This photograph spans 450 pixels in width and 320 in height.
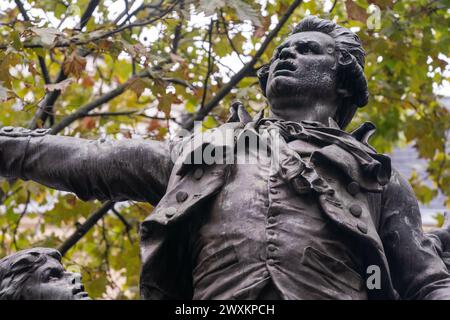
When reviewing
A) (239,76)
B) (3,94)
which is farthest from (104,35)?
(3,94)

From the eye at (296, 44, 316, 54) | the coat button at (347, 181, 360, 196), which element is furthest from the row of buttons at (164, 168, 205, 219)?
the eye at (296, 44, 316, 54)

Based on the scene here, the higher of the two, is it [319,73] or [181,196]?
[319,73]

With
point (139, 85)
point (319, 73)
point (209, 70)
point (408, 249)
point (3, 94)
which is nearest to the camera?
point (408, 249)

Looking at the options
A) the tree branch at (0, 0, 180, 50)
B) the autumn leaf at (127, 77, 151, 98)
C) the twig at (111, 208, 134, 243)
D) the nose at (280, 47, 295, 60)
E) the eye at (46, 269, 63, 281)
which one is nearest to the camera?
the eye at (46, 269, 63, 281)

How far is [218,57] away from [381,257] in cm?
642

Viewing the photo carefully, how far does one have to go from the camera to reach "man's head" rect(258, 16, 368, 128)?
6098mm

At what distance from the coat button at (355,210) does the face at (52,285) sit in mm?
1186

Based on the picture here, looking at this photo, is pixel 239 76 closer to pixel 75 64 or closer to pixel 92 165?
A: pixel 75 64

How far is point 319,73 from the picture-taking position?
20.2ft

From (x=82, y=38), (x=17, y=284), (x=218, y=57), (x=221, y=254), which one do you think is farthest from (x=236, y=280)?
(x=218, y=57)

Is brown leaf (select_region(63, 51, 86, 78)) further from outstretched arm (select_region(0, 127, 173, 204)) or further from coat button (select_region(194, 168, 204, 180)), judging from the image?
coat button (select_region(194, 168, 204, 180))

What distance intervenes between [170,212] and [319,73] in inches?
48.3

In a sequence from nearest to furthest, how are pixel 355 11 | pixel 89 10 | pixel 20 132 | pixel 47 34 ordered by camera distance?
pixel 20 132 < pixel 47 34 < pixel 355 11 < pixel 89 10

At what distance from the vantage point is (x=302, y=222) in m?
5.30
